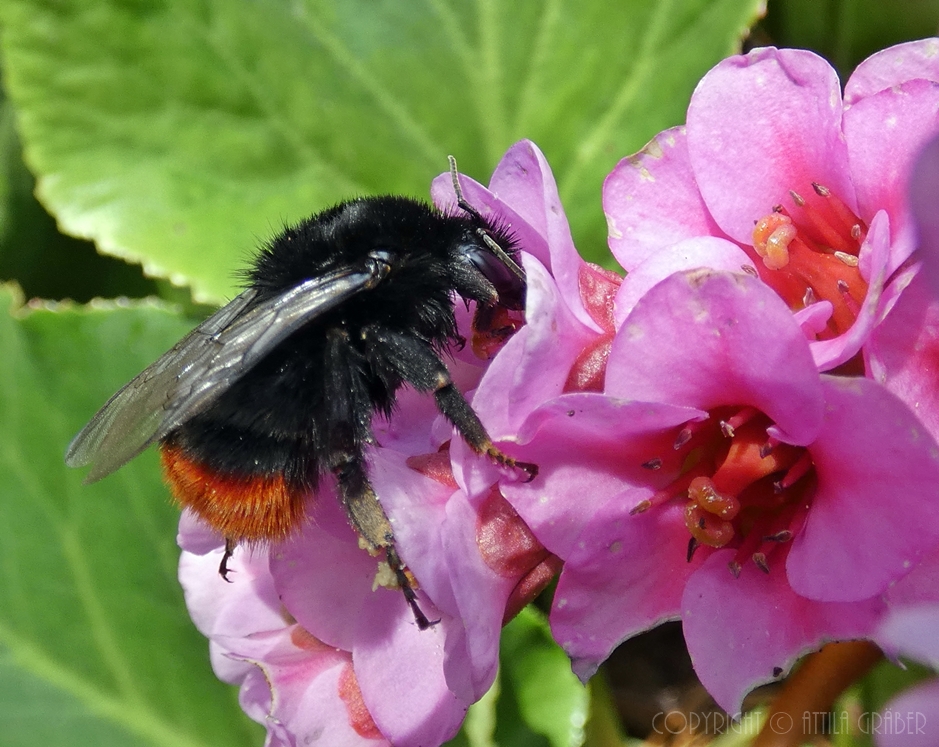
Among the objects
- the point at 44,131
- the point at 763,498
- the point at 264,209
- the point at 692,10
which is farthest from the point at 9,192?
the point at 763,498

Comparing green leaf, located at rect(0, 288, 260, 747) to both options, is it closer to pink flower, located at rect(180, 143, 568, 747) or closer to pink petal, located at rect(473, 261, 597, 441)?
pink flower, located at rect(180, 143, 568, 747)

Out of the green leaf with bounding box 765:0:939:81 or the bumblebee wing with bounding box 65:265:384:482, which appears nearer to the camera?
the bumblebee wing with bounding box 65:265:384:482

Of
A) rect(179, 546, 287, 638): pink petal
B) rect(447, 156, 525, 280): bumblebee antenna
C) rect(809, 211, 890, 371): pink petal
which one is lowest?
rect(179, 546, 287, 638): pink petal

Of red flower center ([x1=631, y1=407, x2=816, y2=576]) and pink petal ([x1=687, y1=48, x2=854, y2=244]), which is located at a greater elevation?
pink petal ([x1=687, y1=48, x2=854, y2=244])

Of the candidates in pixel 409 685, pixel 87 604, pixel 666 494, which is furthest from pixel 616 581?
pixel 87 604

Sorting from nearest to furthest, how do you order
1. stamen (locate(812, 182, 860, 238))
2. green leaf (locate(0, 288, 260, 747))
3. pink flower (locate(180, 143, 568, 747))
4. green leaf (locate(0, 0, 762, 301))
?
pink flower (locate(180, 143, 568, 747)), stamen (locate(812, 182, 860, 238)), green leaf (locate(0, 288, 260, 747)), green leaf (locate(0, 0, 762, 301))

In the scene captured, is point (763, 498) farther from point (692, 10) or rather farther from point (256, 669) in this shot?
point (692, 10)

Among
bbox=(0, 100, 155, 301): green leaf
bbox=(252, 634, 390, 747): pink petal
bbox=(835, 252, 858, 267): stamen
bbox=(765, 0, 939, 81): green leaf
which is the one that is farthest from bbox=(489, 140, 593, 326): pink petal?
bbox=(0, 100, 155, 301): green leaf
